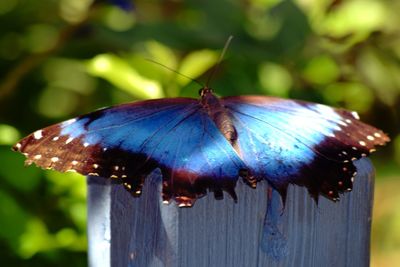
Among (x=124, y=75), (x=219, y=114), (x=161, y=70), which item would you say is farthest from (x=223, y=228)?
(x=161, y=70)

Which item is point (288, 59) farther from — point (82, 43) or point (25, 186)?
point (25, 186)

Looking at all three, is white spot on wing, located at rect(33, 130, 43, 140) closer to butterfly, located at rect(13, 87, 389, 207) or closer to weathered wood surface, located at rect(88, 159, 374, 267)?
butterfly, located at rect(13, 87, 389, 207)

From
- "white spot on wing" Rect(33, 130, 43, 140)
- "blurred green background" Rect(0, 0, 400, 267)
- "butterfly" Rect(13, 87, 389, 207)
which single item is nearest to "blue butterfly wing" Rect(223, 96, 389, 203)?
"butterfly" Rect(13, 87, 389, 207)

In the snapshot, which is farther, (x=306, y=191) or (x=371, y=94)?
(x=371, y=94)

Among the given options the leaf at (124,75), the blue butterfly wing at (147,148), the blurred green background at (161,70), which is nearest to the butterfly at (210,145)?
the blue butterfly wing at (147,148)

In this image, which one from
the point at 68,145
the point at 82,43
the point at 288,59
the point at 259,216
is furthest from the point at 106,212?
the point at 82,43
